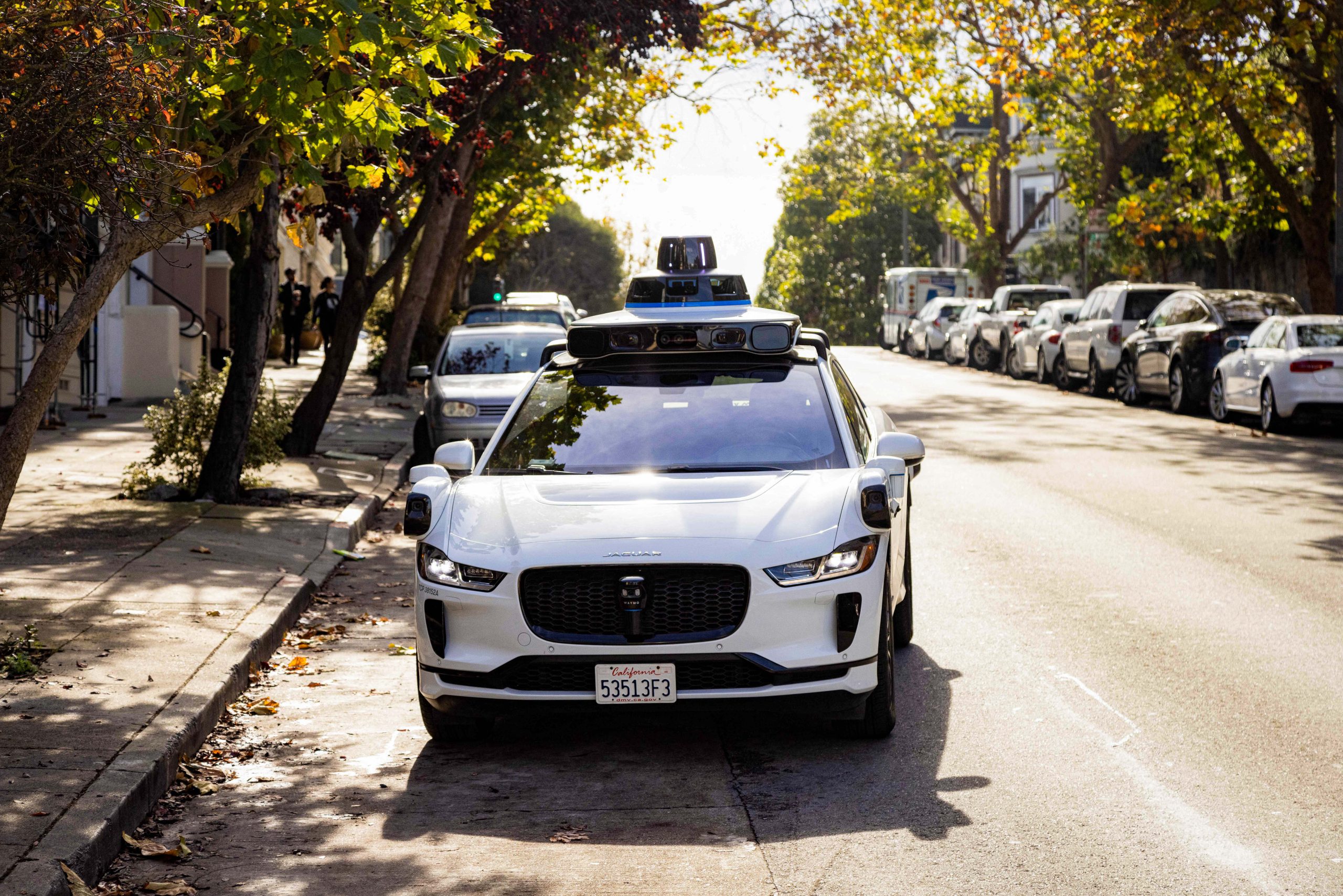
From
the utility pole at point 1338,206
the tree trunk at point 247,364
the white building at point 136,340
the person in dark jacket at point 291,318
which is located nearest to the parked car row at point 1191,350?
the utility pole at point 1338,206

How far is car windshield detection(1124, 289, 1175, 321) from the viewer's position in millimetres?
28781

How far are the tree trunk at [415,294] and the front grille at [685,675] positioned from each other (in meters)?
19.6

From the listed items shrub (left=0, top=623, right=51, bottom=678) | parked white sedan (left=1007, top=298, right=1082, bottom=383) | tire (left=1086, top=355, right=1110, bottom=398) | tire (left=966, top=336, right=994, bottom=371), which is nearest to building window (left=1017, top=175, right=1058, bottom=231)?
tire (left=966, top=336, right=994, bottom=371)

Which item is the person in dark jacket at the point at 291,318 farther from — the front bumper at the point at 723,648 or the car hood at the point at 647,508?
the front bumper at the point at 723,648

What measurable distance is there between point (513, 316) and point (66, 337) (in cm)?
1707

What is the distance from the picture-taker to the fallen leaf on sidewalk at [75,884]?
16.0 ft

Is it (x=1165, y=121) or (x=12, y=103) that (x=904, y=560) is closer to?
(x=12, y=103)

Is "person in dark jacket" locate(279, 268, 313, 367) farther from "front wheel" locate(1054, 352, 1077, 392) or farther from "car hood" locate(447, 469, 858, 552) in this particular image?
"car hood" locate(447, 469, 858, 552)

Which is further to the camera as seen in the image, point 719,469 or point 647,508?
point 719,469

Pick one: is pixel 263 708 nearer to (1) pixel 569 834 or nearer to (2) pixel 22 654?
(2) pixel 22 654

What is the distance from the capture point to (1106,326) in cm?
2922

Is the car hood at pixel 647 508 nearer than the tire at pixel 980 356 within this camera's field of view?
Yes

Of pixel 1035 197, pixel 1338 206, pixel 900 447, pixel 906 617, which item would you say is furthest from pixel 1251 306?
pixel 1035 197

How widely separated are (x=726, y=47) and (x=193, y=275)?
32.1ft
